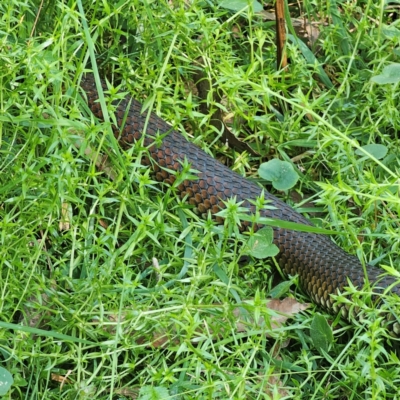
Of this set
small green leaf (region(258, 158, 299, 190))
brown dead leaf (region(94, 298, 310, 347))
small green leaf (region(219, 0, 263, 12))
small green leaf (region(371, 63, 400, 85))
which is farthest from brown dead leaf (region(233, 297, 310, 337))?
small green leaf (region(219, 0, 263, 12))

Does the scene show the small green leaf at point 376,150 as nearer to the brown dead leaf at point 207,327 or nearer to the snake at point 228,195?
the snake at point 228,195

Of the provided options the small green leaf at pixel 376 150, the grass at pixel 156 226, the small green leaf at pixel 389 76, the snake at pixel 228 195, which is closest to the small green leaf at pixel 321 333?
the grass at pixel 156 226

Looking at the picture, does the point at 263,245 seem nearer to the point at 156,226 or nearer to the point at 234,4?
the point at 156,226

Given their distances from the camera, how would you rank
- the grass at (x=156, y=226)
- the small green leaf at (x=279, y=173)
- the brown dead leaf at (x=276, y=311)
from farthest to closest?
the small green leaf at (x=279, y=173) → the brown dead leaf at (x=276, y=311) → the grass at (x=156, y=226)

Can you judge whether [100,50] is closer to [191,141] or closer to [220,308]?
[191,141]

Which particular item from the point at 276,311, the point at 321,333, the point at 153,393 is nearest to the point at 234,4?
the point at 276,311
